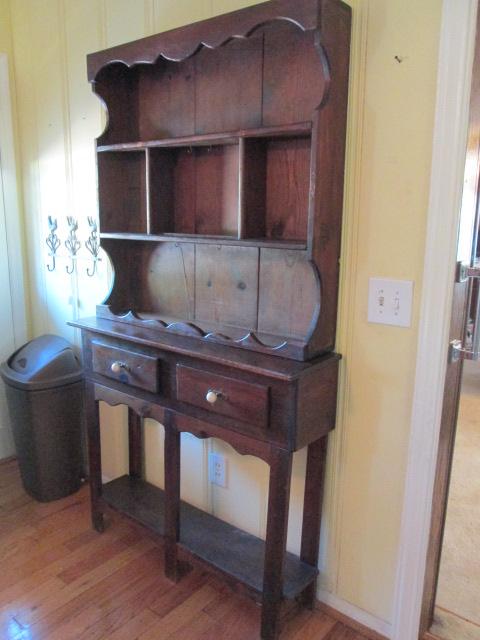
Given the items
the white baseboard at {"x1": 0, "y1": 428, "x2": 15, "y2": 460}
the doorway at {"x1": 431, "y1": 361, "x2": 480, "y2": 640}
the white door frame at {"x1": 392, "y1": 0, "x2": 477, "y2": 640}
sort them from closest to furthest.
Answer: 1. the white door frame at {"x1": 392, "y1": 0, "x2": 477, "y2": 640}
2. the doorway at {"x1": 431, "y1": 361, "x2": 480, "y2": 640}
3. the white baseboard at {"x1": 0, "y1": 428, "x2": 15, "y2": 460}

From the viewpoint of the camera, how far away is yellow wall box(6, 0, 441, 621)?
4.41 feet

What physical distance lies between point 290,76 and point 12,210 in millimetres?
1680

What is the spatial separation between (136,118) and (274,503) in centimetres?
149

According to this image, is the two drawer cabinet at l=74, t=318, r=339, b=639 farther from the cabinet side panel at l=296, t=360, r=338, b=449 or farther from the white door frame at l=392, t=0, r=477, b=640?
the white door frame at l=392, t=0, r=477, b=640

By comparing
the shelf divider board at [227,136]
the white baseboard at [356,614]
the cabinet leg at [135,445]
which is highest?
the shelf divider board at [227,136]

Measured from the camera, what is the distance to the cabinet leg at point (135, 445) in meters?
2.23

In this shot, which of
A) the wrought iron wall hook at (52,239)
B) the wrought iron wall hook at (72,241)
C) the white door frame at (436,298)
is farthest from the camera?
the wrought iron wall hook at (52,239)

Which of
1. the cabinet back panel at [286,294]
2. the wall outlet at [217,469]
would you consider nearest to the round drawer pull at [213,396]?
the cabinet back panel at [286,294]

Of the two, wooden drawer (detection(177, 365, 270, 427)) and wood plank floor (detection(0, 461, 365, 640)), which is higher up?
wooden drawer (detection(177, 365, 270, 427))

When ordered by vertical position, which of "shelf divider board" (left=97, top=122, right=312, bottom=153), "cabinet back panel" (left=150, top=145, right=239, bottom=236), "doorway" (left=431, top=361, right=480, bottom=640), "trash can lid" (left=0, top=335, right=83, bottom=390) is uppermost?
"shelf divider board" (left=97, top=122, right=312, bottom=153)

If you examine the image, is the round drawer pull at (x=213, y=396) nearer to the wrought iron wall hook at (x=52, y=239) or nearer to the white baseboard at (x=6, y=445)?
the wrought iron wall hook at (x=52, y=239)

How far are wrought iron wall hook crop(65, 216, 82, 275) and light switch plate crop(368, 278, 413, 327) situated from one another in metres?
1.43

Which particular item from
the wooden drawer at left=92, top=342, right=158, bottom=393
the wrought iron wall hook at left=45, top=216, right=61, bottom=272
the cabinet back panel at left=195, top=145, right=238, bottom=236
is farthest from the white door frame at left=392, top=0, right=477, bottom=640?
the wrought iron wall hook at left=45, top=216, right=61, bottom=272

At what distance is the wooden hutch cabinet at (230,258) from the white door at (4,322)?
2.94ft
